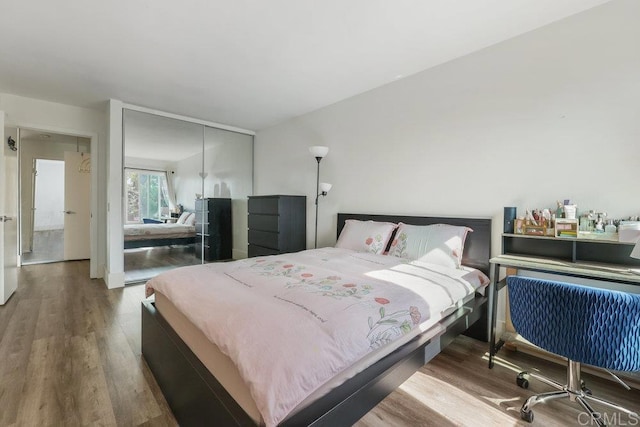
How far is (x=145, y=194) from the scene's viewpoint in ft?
13.6

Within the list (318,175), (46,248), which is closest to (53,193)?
(46,248)

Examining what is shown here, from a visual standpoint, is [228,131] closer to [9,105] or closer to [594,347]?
[9,105]

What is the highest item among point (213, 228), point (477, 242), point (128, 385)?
point (477, 242)

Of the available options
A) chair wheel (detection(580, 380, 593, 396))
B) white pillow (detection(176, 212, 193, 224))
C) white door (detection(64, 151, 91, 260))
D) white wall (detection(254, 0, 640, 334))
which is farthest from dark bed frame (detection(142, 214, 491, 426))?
white door (detection(64, 151, 91, 260))

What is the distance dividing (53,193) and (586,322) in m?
8.70

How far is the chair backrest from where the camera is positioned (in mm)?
1261

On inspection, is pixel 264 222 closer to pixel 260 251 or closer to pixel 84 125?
pixel 260 251

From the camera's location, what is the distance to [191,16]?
2061mm

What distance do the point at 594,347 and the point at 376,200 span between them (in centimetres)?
221

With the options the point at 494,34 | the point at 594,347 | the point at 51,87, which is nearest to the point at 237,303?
the point at 594,347

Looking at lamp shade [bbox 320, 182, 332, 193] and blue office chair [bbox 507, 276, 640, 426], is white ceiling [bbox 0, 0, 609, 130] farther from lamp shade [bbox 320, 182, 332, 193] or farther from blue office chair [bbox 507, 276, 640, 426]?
blue office chair [bbox 507, 276, 640, 426]

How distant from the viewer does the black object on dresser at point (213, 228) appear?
474cm

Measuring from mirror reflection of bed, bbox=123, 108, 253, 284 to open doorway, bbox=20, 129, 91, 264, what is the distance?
7.04ft

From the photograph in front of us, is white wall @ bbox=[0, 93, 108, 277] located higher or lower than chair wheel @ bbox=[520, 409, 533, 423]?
higher
